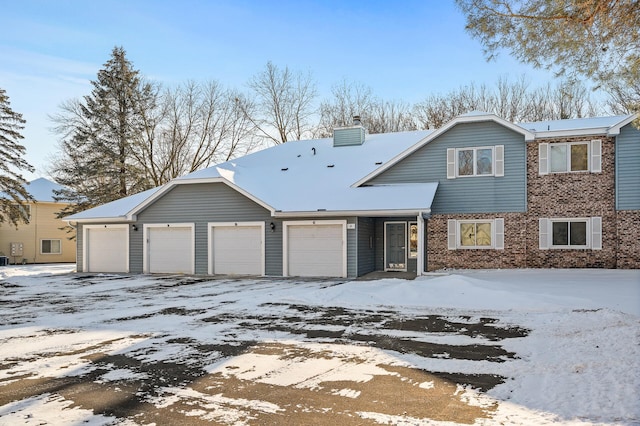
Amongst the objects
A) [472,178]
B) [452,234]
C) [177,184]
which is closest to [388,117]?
[472,178]

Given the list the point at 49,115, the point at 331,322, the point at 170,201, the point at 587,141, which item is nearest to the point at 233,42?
the point at 170,201

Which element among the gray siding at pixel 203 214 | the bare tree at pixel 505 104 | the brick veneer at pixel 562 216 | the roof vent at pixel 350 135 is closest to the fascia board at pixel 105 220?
the gray siding at pixel 203 214

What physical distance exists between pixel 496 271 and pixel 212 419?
14.6 metres

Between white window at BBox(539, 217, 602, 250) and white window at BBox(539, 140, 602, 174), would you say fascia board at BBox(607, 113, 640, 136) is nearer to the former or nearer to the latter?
white window at BBox(539, 140, 602, 174)

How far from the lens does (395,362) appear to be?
6.07 meters

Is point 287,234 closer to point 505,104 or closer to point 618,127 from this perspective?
point 618,127

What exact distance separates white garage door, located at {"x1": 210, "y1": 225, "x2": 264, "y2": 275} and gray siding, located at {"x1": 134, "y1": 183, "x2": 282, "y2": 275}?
0.34 meters

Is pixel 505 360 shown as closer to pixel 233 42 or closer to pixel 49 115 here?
pixel 233 42

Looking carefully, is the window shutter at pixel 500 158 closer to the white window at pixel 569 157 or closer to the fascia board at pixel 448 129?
the fascia board at pixel 448 129

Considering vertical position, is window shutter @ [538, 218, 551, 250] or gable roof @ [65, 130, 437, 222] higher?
gable roof @ [65, 130, 437, 222]

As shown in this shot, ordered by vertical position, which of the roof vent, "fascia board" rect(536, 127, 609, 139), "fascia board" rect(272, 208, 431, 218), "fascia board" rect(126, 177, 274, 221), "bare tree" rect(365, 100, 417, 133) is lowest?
"fascia board" rect(272, 208, 431, 218)

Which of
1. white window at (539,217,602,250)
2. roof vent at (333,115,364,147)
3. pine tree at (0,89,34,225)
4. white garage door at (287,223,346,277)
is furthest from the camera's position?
pine tree at (0,89,34,225)

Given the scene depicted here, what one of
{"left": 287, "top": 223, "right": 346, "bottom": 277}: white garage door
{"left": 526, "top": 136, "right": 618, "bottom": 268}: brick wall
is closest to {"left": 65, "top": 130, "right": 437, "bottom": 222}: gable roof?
{"left": 287, "top": 223, "right": 346, "bottom": 277}: white garage door

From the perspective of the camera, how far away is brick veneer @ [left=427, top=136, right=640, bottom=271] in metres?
16.5
